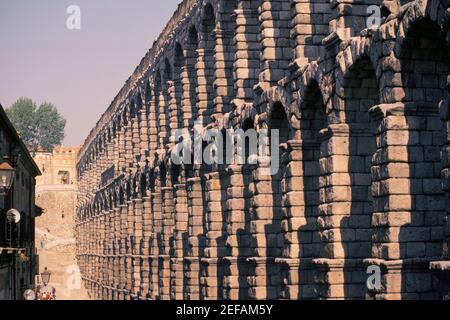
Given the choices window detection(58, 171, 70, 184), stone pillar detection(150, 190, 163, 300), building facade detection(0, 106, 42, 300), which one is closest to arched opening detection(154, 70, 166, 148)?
stone pillar detection(150, 190, 163, 300)

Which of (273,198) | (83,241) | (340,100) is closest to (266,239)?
(273,198)

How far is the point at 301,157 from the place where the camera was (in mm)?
24656

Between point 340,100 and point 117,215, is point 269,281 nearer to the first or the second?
point 340,100

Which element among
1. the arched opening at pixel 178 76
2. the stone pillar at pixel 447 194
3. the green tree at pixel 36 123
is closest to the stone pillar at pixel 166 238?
the arched opening at pixel 178 76

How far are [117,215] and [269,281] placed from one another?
102 ft

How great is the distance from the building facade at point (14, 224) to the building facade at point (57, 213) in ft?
134

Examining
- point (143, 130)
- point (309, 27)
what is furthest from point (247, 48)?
point (143, 130)

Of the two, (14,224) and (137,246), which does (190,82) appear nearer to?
(14,224)

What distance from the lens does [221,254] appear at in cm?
3325

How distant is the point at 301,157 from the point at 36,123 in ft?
338

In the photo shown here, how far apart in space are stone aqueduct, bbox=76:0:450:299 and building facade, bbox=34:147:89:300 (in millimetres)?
44425

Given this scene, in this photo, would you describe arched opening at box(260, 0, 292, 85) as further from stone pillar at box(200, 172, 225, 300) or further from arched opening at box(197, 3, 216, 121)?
arched opening at box(197, 3, 216, 121)

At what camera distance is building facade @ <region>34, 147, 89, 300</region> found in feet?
310

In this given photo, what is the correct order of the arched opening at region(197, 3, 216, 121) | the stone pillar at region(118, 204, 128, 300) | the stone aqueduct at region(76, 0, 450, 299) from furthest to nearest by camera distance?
the stone pillar at region(118, 204, 128, 300) < the arched opening at region(197, 3, 216, 121) < the stone aqueduct at region(76, 0, 450, 299)
